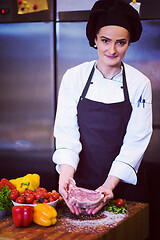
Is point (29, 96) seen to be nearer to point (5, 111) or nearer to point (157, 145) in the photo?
point (5, 111)

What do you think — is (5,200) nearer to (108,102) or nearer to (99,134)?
(99,134)

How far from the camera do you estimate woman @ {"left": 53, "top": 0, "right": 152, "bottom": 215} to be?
6.45ft

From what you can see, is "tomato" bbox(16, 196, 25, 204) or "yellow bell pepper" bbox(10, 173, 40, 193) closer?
"tomato" bbox(16, 196, 25, 204)

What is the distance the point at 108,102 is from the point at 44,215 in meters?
0.79

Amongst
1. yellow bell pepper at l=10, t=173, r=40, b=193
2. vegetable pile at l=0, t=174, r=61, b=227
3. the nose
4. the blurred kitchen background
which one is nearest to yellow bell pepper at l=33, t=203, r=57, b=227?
vegetable pile at l=0, t=174, r=61, b=227

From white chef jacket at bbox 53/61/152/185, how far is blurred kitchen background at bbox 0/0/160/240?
76cm

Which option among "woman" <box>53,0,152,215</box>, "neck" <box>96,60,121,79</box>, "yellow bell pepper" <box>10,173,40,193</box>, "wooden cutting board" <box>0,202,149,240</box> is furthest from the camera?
"neck" <box>96,60,121,79</box>

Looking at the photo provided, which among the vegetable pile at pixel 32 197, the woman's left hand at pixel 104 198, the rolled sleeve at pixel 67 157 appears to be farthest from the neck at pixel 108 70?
the vegetable pile at pixel 32 197

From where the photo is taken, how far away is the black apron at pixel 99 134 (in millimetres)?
2096

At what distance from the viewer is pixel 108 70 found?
2098mm

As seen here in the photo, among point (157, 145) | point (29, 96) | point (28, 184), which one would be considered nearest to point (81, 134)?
point (28, 184)

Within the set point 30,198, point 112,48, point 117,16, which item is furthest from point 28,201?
point 117,16

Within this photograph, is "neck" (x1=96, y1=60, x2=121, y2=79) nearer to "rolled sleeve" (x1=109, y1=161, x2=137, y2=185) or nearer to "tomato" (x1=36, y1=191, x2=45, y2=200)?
"rolled sleeve" (x1=109, y1=161, x2=137, y2=185)

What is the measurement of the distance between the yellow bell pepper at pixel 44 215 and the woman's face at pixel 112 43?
31.8 inches
